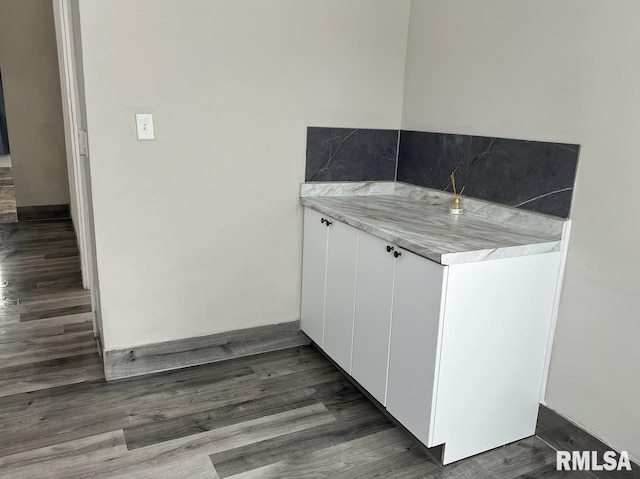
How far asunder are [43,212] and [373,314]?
199 inches

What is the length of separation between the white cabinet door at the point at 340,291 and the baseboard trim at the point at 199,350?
38 cm

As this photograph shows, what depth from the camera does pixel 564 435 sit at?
2115 millimetres

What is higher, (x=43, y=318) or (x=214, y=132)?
(x=214, y=132)

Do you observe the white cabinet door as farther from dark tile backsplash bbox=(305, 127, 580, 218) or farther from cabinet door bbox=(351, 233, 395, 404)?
dark tile backsplash bbox=(305, 127, 580, 218)

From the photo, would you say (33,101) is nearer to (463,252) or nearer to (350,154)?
(350,154)

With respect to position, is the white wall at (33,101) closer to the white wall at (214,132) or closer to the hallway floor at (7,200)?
the hallway floor at (7,200)

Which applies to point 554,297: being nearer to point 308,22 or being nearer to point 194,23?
point 308,22

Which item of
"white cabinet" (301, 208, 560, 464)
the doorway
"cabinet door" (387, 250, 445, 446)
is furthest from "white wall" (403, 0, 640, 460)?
the doorway

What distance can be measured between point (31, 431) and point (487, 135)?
7.78 ft

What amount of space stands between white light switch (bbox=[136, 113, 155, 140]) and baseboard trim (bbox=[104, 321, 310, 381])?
3.43 ft

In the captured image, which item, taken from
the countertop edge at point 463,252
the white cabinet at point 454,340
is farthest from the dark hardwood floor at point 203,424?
the countertop edge at point 463,252

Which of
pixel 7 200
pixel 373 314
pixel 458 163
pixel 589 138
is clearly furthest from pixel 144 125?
pixel 7 200

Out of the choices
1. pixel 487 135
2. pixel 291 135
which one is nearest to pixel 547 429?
pixel 487 135

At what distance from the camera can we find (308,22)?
2652 mm
